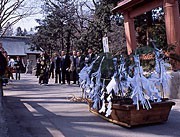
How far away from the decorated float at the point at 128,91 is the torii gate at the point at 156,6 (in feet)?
8.11

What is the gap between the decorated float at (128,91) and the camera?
590 centimetres

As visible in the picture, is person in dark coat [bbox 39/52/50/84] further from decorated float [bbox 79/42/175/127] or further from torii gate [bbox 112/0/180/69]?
decorated float [bbox 79/42/175/127]

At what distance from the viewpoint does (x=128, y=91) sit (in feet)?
20.9

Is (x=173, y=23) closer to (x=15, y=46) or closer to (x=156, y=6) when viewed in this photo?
(x=156, y=6)

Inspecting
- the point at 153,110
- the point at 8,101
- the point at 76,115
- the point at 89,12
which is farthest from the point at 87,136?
the point at 89,12

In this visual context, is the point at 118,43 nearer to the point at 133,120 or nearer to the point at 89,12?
the point at 89,12

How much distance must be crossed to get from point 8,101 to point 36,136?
488 cm

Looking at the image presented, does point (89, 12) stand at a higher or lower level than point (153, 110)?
higher

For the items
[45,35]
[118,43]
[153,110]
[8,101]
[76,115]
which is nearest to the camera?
[153,110]

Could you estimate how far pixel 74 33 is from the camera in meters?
32.4

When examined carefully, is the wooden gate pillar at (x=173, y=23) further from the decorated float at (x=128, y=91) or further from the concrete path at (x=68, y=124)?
the decorated float at (x=128, y=91)

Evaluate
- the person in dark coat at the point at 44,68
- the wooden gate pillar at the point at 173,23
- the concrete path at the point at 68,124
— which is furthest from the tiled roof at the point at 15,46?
the concrete path at the point at 68,124

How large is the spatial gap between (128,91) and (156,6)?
5090mm

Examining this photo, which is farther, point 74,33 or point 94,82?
point 74,33
